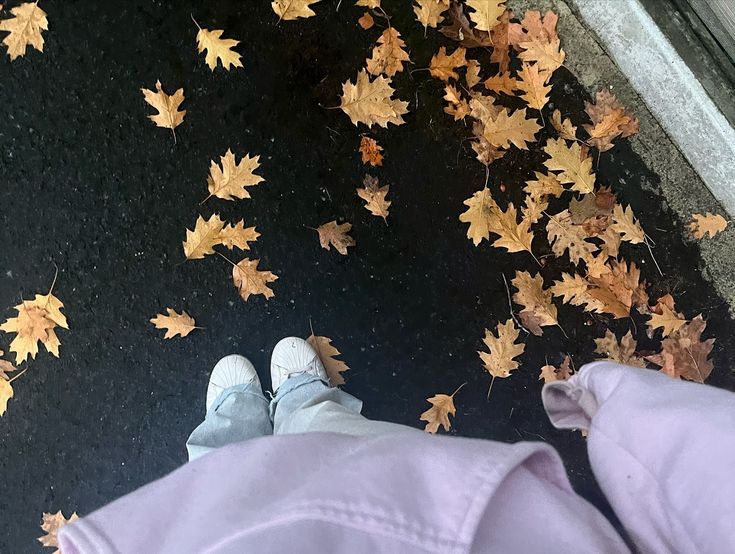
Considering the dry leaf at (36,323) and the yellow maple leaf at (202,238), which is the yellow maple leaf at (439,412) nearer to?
the yellow maple leaf at (202,238)

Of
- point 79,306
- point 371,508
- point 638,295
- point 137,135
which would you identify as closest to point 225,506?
point 371,508

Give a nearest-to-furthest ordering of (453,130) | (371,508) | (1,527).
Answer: (371,508) < (1,527) < (453,130)

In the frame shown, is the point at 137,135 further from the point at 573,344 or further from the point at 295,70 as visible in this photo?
the point at 573,344

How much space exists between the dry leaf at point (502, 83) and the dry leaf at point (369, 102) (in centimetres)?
36

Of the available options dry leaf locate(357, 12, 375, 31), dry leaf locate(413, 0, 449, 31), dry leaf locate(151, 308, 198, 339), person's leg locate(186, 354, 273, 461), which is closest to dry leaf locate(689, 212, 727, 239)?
dry leaf locate(413, 0, 449, 31)

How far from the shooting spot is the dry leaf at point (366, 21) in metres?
2.32

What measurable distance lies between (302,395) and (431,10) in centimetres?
160

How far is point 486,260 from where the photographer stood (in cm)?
236

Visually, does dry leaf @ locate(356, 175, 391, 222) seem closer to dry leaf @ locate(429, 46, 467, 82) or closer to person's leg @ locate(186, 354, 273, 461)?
dry leaf @ locate(429, 46, 467, 82)

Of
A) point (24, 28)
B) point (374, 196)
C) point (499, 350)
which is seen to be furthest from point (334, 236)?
point (24, 28)

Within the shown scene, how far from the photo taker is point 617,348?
2389mm

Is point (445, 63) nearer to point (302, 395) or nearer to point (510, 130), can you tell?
point (510, 130)

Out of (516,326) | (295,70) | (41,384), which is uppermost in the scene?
(295,70)

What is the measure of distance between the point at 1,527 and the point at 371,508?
196 centimetres
